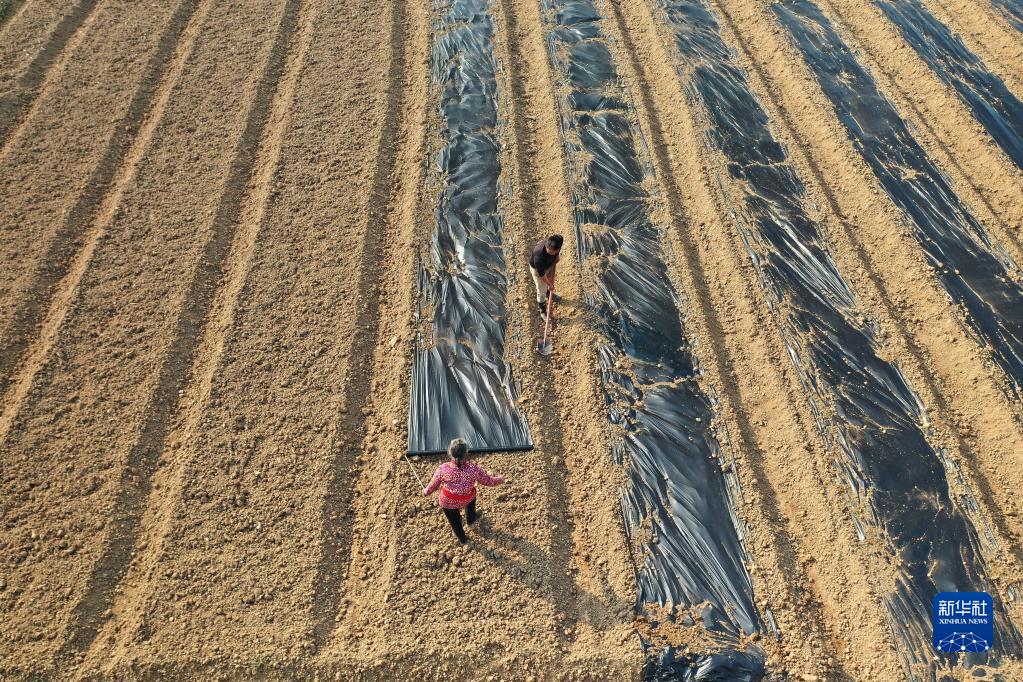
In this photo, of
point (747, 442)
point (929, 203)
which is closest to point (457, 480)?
point (747, 442)

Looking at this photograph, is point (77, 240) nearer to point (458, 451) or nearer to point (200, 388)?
point (200, 388)

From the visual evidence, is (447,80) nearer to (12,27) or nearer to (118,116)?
(118,116)

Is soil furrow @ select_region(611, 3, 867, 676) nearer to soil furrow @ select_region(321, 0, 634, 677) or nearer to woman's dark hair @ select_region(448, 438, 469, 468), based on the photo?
soil furrow @ select_region(321, 0, 634, 677)

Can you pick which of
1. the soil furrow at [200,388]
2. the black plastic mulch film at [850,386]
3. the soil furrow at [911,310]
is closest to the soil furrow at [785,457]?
the black plastic mulch film at [850,386]

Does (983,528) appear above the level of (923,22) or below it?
below

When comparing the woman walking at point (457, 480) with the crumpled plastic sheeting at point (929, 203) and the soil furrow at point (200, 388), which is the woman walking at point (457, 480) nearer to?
the soil furrow at point (200, 388)

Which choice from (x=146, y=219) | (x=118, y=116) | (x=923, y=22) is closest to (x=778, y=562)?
(x=146, y=219)

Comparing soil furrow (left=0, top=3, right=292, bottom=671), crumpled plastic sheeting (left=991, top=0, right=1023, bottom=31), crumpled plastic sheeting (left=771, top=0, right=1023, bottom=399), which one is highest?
crumpled plastic sheeting (left=991, top=0, right=1023, bottom=31)

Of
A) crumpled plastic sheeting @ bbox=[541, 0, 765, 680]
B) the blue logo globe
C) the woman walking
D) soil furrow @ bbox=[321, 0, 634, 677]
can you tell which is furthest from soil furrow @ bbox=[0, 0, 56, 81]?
the blue logo globe
